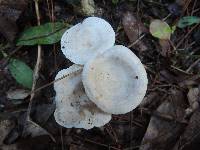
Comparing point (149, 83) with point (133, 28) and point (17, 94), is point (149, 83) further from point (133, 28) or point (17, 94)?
point (17, 94)

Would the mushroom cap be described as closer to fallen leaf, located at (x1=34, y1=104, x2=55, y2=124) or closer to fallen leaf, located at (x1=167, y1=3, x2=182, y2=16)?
fallen leaf, located at (x1=34, y1=104, x2=55, y2=124)

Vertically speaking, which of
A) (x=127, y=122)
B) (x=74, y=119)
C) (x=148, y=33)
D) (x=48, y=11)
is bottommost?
(x=127, y=122)

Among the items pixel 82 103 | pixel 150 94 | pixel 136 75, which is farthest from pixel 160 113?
pixel 82 103

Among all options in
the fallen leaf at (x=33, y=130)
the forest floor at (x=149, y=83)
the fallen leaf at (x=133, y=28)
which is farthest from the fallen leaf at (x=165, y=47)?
the fallen leaf at (x=33, y=130)

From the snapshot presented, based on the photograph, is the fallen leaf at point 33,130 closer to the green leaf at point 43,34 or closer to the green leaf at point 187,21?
the green leaf at point 43,34

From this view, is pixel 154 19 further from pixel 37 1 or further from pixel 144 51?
pixel 37 1

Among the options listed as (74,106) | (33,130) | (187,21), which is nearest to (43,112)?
(33,130)
